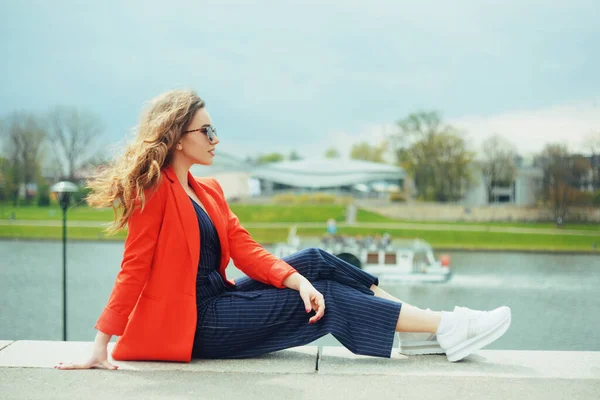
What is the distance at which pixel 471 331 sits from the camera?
1745 mm

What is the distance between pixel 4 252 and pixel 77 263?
15.5 ft

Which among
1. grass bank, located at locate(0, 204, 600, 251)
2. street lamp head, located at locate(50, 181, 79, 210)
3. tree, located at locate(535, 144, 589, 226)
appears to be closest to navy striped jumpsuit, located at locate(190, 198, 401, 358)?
street lamp head, located at locate(50, 181, 79, 210)

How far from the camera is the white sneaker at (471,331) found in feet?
5.69

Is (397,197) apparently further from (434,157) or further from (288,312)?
(288,312)

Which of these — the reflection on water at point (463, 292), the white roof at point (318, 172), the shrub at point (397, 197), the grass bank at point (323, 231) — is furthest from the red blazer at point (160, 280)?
the white roof at point (318, 172)

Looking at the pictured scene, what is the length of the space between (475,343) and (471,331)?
0.10 ft

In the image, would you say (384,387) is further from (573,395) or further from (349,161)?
(349,161)

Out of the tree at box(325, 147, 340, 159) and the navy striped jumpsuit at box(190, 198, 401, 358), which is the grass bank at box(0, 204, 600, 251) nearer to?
the tree at box(325, 147, 340, 159)

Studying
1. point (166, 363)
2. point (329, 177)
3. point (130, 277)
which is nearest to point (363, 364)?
point (166, 363)

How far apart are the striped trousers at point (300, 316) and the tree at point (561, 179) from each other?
81.9 ft

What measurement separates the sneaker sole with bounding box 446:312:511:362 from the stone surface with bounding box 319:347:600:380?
0.07ft

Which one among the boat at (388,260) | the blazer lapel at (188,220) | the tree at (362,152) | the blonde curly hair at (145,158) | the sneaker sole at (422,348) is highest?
the tree at (362,152)

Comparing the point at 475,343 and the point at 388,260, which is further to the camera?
the point at 388,260

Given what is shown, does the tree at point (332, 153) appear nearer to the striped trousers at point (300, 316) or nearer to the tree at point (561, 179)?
the tree at point (561, 179)
